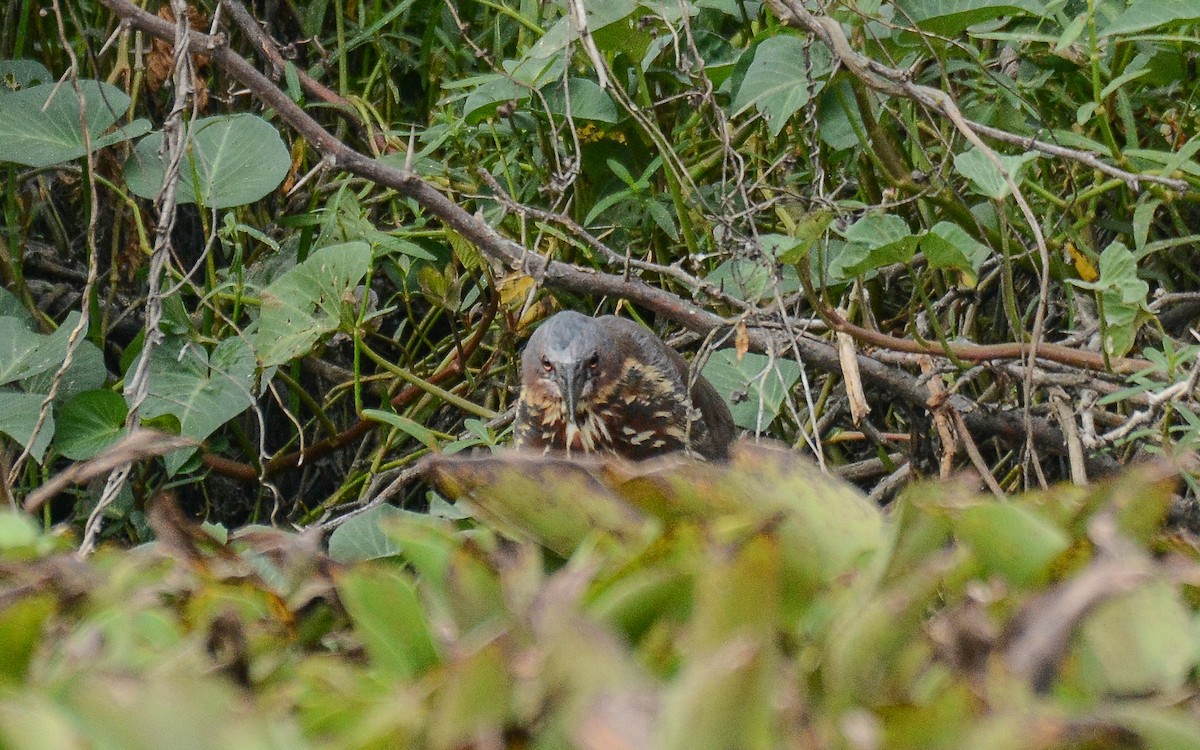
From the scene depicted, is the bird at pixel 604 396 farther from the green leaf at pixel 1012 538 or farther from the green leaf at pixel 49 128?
the green leaf at pixel 1012 538

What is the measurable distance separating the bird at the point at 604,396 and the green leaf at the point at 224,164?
2.96ft

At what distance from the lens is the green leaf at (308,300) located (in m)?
3.61

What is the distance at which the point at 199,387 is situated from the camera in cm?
378

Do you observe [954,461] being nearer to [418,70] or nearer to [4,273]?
[418,70]

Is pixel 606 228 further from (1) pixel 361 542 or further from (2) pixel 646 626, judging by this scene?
(2) pixel 646 626

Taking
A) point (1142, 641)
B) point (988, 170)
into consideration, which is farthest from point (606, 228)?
point (1142, 641)

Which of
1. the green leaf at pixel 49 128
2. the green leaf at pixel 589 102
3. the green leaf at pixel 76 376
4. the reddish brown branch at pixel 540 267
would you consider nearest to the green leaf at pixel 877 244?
the reddish brown branch at pixel 540 267

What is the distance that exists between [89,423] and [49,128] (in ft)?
2.71

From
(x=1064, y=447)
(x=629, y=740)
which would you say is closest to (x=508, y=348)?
(x=1064, y=447)

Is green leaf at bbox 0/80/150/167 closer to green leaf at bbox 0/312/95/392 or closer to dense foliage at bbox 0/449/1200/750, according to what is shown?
green leaf at bbox 0/312/95/392

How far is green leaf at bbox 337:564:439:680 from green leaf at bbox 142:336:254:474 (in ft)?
8.97

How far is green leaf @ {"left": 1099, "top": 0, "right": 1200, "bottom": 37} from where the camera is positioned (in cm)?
268

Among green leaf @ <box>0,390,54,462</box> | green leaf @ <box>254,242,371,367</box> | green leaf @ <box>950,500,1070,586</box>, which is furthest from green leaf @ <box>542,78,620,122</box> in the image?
green leaf @ <box>950,500,1070,586</box>

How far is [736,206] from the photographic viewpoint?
391 centimetres
